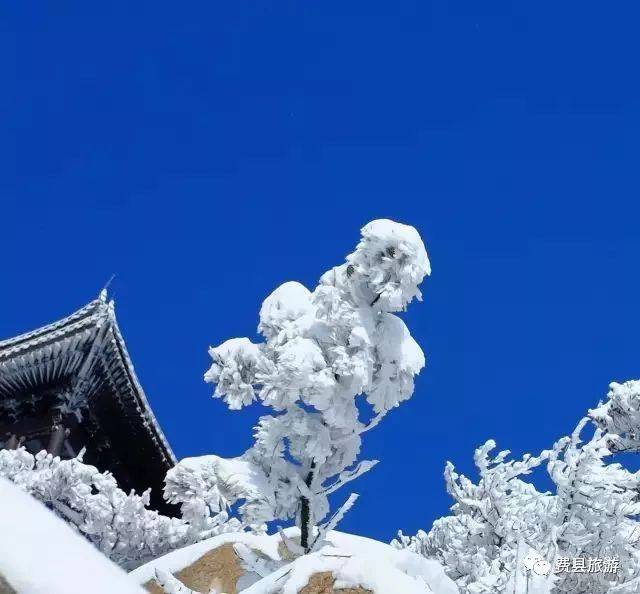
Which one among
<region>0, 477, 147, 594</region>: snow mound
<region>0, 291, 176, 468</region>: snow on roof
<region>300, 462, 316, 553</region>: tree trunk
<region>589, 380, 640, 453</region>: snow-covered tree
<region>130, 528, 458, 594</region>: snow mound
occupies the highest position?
<region>589, 380, 640, 453</region>: snow-covered tree

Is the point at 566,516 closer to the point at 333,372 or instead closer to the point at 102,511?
the point at 333,372

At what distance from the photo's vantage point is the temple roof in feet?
63.9

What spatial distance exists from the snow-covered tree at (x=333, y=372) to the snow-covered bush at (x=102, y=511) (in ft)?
24.4

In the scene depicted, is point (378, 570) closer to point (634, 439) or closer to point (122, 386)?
point (634, 439)

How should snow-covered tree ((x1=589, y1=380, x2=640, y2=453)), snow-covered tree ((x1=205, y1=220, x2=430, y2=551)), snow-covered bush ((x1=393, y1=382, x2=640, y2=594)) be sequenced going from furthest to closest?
snow-covered tree ((x1=589, y1=380, x2=640, y2=453)) < snow-covered bush ((x1=393, y1=382, x2=640, y2=594)) < snow-covered tree ((x1=205, y1=220, x2=430, y2=551))

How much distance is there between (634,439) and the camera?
63.5ft

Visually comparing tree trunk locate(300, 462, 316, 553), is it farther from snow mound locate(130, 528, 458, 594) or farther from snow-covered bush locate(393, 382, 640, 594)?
snow-covered bush locate(393, 382, 640, 594)

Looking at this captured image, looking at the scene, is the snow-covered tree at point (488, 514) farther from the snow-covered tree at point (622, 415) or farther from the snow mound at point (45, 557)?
the snow mound at point (45, 557)

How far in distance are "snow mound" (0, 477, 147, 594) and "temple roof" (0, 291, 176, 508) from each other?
18417 mm

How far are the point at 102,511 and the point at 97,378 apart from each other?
248 inches

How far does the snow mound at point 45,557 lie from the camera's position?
162 centimetres

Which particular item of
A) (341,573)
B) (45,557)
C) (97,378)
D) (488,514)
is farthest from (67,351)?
(45,557)

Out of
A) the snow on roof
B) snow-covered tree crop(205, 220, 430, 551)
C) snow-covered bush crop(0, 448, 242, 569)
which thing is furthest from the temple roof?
snow-covered tree crop(205, 220, 430, 551)

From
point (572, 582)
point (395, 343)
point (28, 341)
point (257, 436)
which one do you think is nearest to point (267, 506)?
point (257, 436)
